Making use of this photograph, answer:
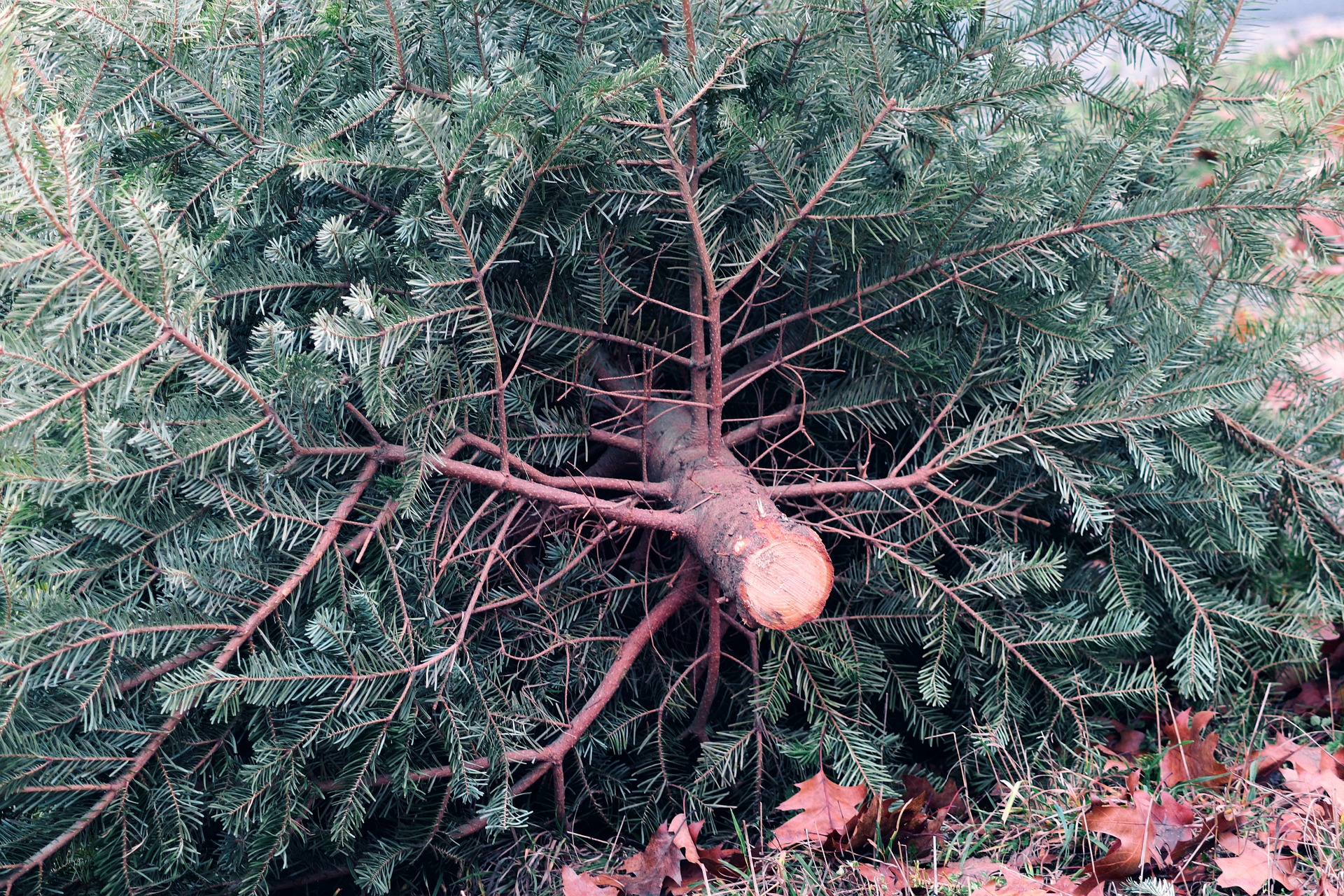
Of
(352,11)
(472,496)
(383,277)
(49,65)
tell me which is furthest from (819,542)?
(49,65)

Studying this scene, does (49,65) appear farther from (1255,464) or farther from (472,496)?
(1255,464)

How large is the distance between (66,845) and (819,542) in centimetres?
142

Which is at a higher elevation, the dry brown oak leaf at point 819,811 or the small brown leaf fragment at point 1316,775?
the dry brown oak leaf at point 819,811

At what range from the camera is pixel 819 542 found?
65.5 inches

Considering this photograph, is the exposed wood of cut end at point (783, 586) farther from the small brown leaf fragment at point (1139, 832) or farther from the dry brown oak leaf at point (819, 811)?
the small brown leaf fragment at point (1139, 832)

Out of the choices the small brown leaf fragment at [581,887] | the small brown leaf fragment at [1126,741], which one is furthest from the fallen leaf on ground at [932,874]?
the small brown leaf fragment at [1126,741]

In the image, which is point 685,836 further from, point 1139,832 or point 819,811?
point 1139,832

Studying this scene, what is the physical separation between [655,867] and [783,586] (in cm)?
67

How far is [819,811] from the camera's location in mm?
1840

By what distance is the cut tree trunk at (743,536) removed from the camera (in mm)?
1589

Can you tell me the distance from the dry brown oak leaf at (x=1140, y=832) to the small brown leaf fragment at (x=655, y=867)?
0.76 m

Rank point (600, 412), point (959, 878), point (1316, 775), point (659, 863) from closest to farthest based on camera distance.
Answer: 1. point (959, 878)
2. point (659, 863)
3. point (1316, 775)
4. point (600, 412)

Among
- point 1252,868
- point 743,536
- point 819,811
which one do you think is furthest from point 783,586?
point 1252,868

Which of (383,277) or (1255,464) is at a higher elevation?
(383,277)
